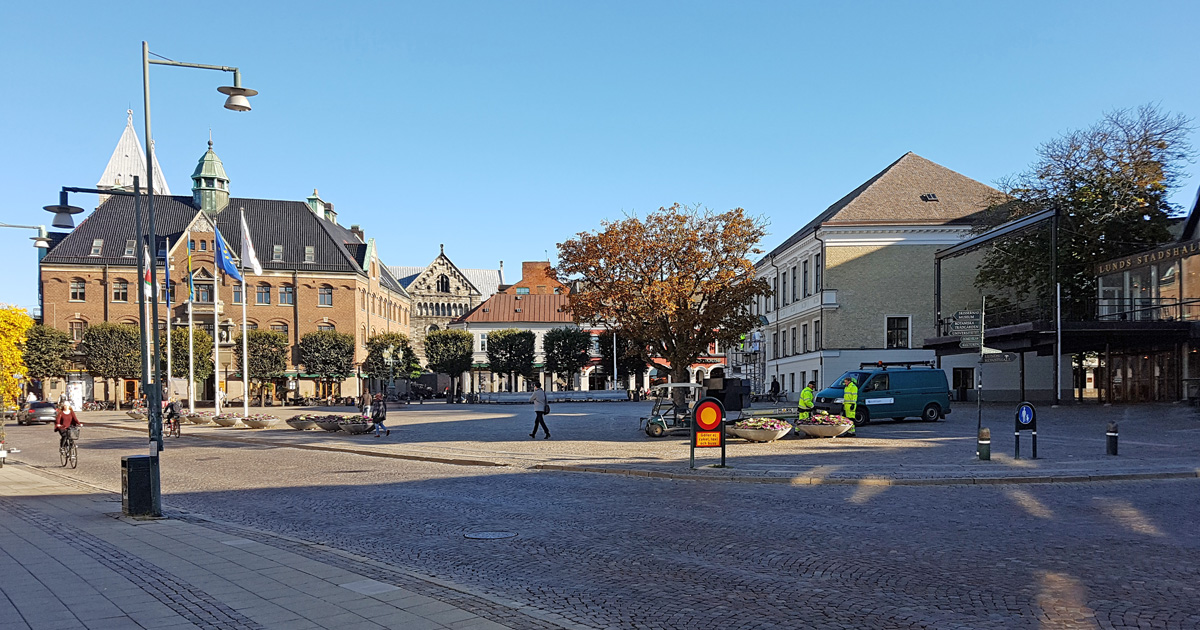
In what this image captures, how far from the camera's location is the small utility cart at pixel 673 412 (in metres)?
27.0

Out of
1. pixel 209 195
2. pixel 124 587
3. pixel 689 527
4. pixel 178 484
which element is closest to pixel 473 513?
pixel 689 527

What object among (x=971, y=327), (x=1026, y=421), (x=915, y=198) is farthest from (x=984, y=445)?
(x=915, y=198)

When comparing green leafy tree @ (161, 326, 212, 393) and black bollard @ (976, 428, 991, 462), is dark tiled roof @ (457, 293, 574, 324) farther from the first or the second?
black bollard @ (976, 428, 991, 462)

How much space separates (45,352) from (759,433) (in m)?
69.1

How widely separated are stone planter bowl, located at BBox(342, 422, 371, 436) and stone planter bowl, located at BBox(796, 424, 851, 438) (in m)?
15.6

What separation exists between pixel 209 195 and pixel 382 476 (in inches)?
3210

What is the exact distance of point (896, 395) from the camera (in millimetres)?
31688

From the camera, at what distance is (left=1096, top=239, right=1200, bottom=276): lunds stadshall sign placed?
115 ft

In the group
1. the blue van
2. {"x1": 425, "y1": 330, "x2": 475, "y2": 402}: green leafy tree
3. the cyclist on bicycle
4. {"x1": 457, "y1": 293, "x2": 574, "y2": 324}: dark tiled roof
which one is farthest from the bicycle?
{"x1": 457, "y1": 293, "x2": 574, "y2": 324}: dark tiled roof

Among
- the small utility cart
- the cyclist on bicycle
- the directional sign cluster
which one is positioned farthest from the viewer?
the small utility cart

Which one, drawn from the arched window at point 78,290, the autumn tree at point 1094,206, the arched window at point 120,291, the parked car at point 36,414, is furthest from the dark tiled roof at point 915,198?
the arched window at point 78,290

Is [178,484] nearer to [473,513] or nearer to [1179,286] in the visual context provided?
[473,513]

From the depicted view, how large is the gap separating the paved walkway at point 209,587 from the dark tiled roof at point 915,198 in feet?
152

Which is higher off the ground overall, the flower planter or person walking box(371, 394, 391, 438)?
person walking box(371, 394, 391, 438)
